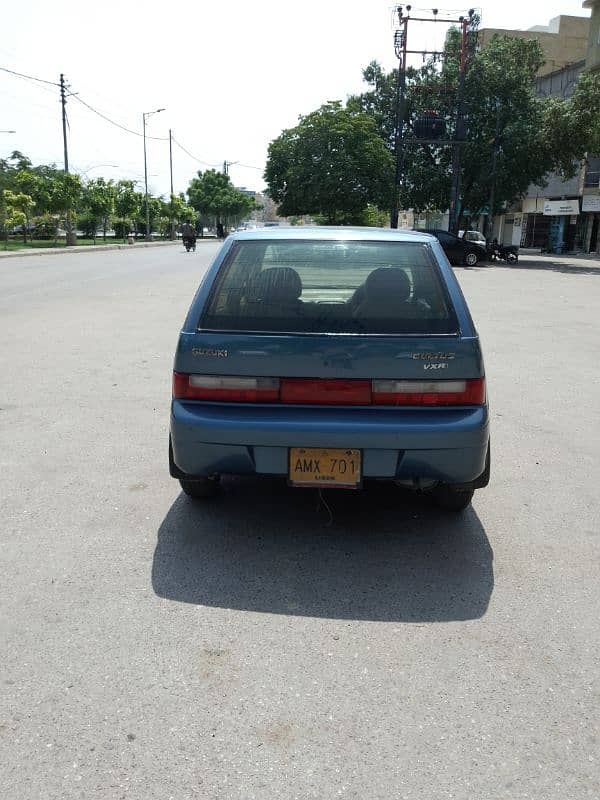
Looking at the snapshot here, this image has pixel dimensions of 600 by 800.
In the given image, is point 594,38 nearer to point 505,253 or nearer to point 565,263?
point 565,263

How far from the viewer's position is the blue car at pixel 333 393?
354 centimetres

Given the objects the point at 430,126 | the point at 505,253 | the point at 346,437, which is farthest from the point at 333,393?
the point at 430,126

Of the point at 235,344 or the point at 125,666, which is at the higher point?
the point at 235,344

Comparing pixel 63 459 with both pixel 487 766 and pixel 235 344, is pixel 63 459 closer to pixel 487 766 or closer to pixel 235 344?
pixel 235 344

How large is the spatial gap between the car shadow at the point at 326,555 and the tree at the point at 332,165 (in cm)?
3541

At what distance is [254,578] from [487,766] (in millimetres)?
1458

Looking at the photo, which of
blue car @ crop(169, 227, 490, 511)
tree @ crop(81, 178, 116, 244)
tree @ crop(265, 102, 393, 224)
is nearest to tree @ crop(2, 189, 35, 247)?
tree @ crop(81, 178, 116, 244)

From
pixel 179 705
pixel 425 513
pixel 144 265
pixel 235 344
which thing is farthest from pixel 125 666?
pixel 144 265

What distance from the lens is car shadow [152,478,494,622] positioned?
328 centimetres

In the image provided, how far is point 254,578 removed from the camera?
347 centimetres

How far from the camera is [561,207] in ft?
164

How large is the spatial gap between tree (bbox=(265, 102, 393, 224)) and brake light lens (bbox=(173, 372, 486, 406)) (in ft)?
118

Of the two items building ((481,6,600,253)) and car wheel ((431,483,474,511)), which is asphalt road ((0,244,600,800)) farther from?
building ((481,6,600,253))

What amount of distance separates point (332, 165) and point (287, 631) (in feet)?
127
